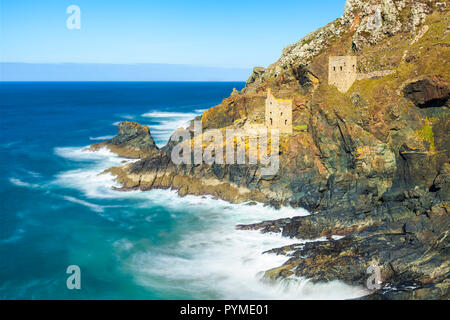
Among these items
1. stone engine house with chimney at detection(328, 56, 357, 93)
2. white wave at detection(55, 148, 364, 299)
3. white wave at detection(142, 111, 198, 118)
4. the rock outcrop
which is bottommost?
white wave at detection(55, 148, 364, 299)

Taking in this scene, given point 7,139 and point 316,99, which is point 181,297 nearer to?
point 316,99

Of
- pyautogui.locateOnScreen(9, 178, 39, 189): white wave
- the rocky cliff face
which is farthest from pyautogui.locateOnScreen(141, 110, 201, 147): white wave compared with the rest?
the rocky cliff face

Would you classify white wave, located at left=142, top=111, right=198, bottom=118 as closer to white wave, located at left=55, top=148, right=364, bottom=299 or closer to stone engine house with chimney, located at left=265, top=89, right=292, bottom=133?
white wave, located at left=55, top=148, right=364, bottom=299

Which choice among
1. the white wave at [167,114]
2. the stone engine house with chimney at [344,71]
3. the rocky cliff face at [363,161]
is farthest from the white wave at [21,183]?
the white wave at [167,114]

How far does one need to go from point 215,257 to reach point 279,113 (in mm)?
21095

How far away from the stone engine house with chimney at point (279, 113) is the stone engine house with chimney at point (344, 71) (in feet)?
22.2

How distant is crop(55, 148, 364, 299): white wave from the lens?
29656mm

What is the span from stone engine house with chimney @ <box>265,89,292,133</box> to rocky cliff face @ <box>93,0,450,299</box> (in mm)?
1845

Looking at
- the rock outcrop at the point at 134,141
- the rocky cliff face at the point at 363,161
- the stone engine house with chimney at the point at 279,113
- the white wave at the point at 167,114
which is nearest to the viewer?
the rocky cliff face at the point at 363,161

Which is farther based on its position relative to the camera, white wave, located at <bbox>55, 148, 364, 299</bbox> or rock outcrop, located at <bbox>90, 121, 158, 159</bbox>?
rock outcrop, located at <bbox>90, 121, 158, 159</bbox>

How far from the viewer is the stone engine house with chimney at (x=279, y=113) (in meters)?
48.0

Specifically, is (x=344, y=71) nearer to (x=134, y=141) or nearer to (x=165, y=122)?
(x=134, y=141)

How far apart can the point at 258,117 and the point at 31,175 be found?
3951 centimetres

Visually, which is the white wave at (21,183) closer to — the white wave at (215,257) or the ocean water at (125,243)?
the ocean water at (125,243)
